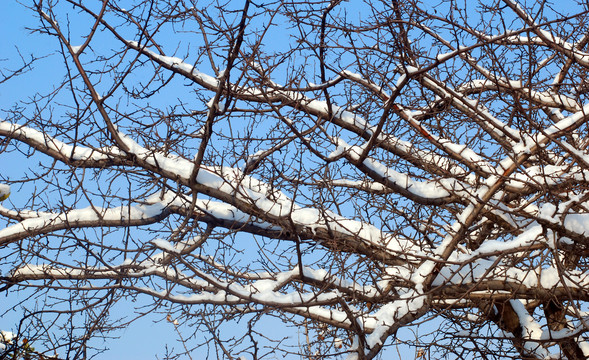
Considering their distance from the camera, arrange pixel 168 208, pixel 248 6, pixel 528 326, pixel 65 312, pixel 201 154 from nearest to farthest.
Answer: pixel 248 6 < pixel 201 154 < pixel 65 312 < pixel 168 208 < pixel 528 326

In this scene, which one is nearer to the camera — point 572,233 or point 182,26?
point 572,233

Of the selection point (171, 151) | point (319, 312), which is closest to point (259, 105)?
point (171, 151)

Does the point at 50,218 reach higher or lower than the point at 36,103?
lower

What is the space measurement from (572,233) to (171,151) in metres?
4.03

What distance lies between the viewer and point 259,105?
6.75 meters

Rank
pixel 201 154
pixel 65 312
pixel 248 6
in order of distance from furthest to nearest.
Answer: pixel 65 312, pixel 201 154, pixel 248 6

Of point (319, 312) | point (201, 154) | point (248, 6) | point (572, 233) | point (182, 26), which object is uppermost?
point (182, 26)


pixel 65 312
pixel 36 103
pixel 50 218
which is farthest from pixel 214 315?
pixel 36 103

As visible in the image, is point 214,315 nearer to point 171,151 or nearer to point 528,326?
point 171,151

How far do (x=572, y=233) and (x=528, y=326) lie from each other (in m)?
2.44

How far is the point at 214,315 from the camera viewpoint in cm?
725

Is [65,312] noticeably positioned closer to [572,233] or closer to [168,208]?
[168,208]

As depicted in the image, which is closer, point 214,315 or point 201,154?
point 201,154

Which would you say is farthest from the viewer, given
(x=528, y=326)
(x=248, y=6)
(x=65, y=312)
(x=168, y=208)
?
(x=528, y=326)
